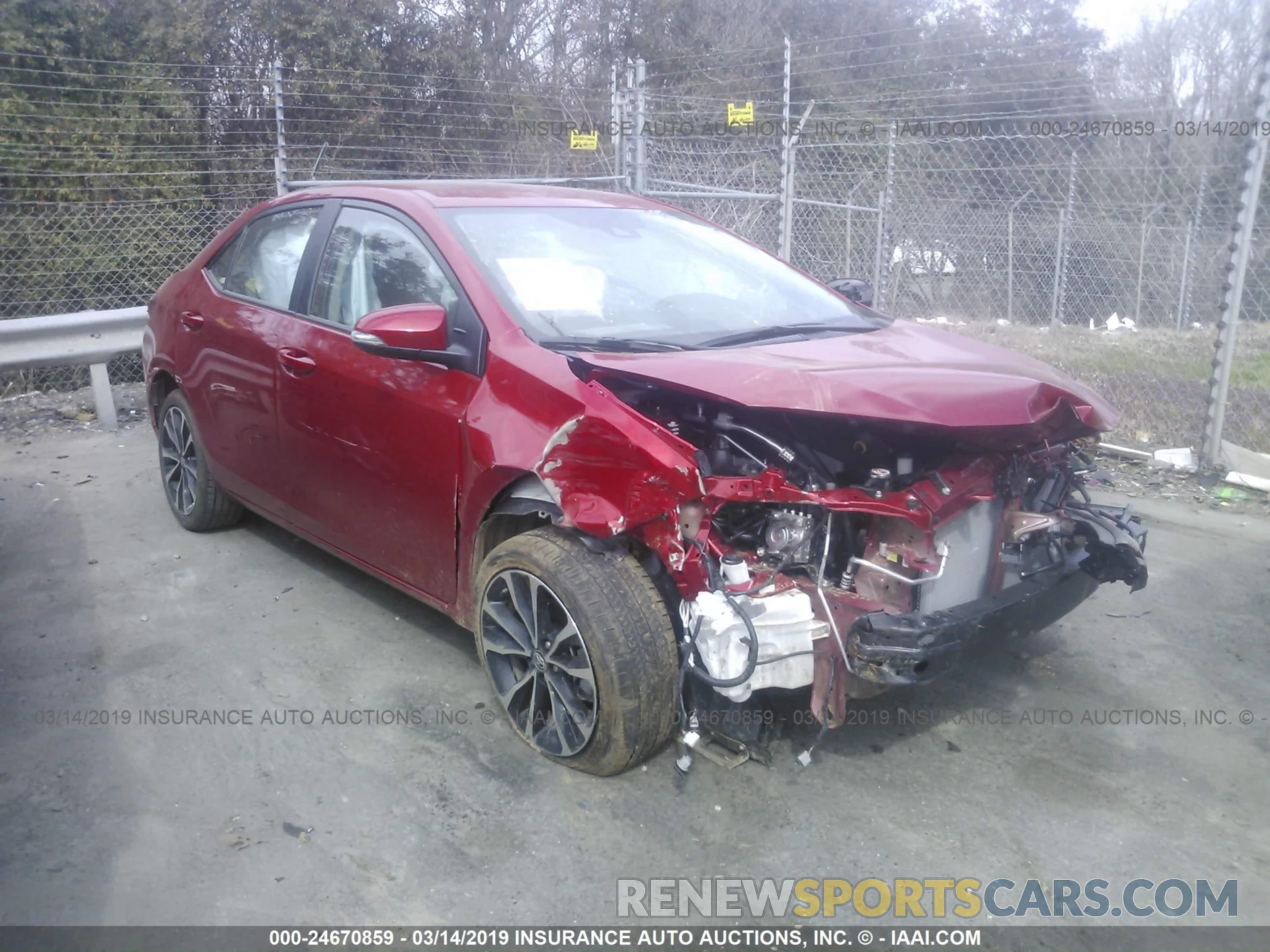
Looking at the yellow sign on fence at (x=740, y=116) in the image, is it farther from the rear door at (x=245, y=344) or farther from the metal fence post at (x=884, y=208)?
the rear door at (x=245, y=344)

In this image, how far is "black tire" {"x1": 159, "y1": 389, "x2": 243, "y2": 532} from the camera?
5.05m

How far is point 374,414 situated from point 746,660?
1.60 meters

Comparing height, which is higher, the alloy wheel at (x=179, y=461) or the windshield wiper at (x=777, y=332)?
→ the windshield wiper at (x=777, y=332)

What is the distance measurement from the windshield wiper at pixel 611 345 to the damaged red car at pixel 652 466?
0.02m

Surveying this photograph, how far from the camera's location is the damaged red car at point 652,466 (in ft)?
9.54

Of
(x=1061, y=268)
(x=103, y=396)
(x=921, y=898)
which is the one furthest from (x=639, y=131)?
(x=921, y=898)

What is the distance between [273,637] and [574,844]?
5.99 feet

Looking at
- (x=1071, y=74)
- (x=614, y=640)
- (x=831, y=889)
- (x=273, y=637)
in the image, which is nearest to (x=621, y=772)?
(x=614, y=640)

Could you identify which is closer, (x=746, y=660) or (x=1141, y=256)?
(x=746, y=660)

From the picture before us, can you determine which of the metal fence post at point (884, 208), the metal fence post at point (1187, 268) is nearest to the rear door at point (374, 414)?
the metal fence post at point (884, 208)

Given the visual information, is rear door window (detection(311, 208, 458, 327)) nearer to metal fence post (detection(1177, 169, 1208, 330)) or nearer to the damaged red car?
the damaged red car

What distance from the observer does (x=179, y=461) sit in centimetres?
525

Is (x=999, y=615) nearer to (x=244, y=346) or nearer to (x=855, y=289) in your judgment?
(x=855, y=289)

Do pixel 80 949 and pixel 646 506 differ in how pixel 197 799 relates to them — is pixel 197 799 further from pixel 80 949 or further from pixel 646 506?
pixel 646 506
